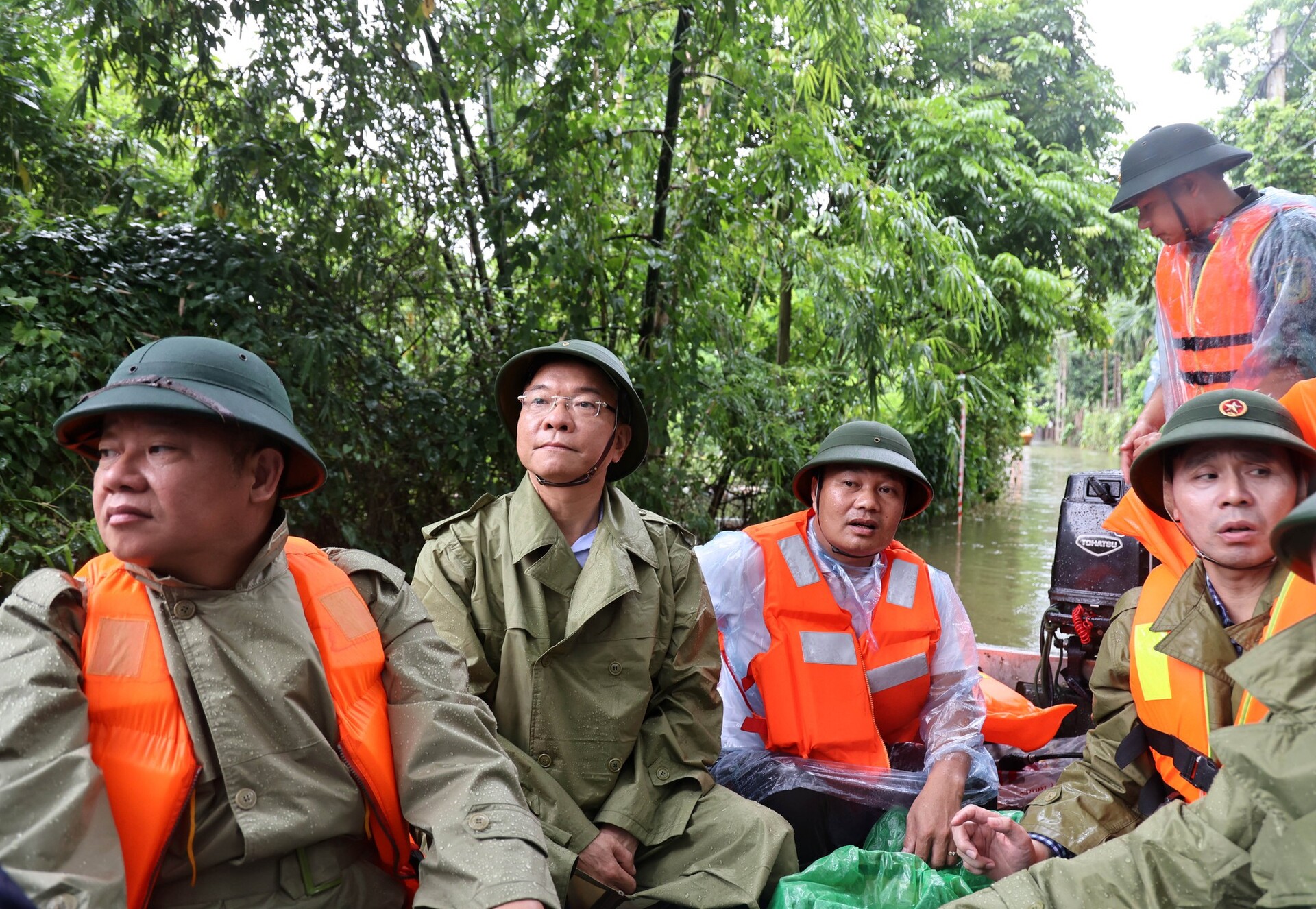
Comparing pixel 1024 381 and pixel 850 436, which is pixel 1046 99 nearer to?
pixel 1024 381

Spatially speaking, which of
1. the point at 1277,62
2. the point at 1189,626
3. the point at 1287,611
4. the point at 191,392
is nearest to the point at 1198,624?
the point at 1189,626

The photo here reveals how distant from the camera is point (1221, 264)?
3.02 metres

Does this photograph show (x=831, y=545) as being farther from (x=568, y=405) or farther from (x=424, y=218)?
(x=424, y=218)

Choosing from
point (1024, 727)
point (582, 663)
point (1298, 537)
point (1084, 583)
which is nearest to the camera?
point (1298, 537)

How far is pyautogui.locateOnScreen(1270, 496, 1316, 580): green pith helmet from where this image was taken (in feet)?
4.46

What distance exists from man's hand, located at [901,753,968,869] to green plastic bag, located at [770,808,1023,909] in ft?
0.46

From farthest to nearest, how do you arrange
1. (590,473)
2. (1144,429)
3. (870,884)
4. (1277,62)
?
(1277,62)
(1144,429)
(590,473)
(870,884)


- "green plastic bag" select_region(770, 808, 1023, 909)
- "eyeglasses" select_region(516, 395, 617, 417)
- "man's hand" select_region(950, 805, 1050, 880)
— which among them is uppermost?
"eyeglasses" select_region(516, 395, 617, 417)

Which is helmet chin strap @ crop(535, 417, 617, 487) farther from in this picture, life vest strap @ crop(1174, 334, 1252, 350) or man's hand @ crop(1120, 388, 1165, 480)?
life vest strap @ crop(1174, 334, 1252, 350)

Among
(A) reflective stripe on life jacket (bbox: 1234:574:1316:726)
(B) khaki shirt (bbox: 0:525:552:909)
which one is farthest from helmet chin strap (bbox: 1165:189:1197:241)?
(B) khaki shirt (bbox: 0:525:552:909)

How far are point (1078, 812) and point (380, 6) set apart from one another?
4327 mm

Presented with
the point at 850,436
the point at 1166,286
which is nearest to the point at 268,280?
the point at 850,436

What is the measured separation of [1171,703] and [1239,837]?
60 centimetres

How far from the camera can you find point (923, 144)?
11.3 metres
